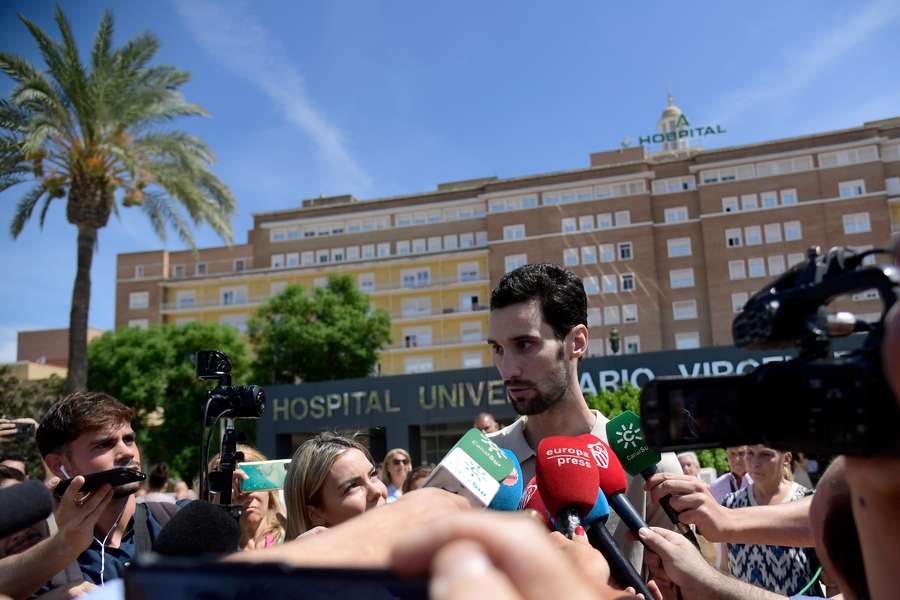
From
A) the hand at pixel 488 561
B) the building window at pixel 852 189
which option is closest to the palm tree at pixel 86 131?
the hand at pixel 488 561

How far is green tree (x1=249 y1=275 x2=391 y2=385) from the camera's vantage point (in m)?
43.9

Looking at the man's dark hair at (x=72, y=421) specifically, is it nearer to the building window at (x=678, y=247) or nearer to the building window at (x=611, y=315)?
the building window at (x=611, y=315)

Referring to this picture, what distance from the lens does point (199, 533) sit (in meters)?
1.53

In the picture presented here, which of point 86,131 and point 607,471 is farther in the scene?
point 86,131

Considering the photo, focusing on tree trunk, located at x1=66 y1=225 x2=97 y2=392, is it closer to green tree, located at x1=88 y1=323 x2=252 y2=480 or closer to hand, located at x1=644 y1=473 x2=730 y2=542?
hand, located at x1=644 y1=473 x2=730 y2=542

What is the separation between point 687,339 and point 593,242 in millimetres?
9438

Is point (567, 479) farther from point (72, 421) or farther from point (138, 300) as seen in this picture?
point (138, 300)

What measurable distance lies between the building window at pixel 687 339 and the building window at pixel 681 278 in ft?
10.9

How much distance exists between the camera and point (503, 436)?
2.92 metres

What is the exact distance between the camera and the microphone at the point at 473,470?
66.4 inches

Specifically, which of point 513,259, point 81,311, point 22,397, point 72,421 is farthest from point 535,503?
point 513,259

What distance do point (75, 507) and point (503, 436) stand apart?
154cm

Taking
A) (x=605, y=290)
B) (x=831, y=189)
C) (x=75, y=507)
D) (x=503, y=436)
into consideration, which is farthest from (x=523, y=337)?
(x=831, y=189)

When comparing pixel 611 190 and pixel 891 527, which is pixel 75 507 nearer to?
pixel 891 527
